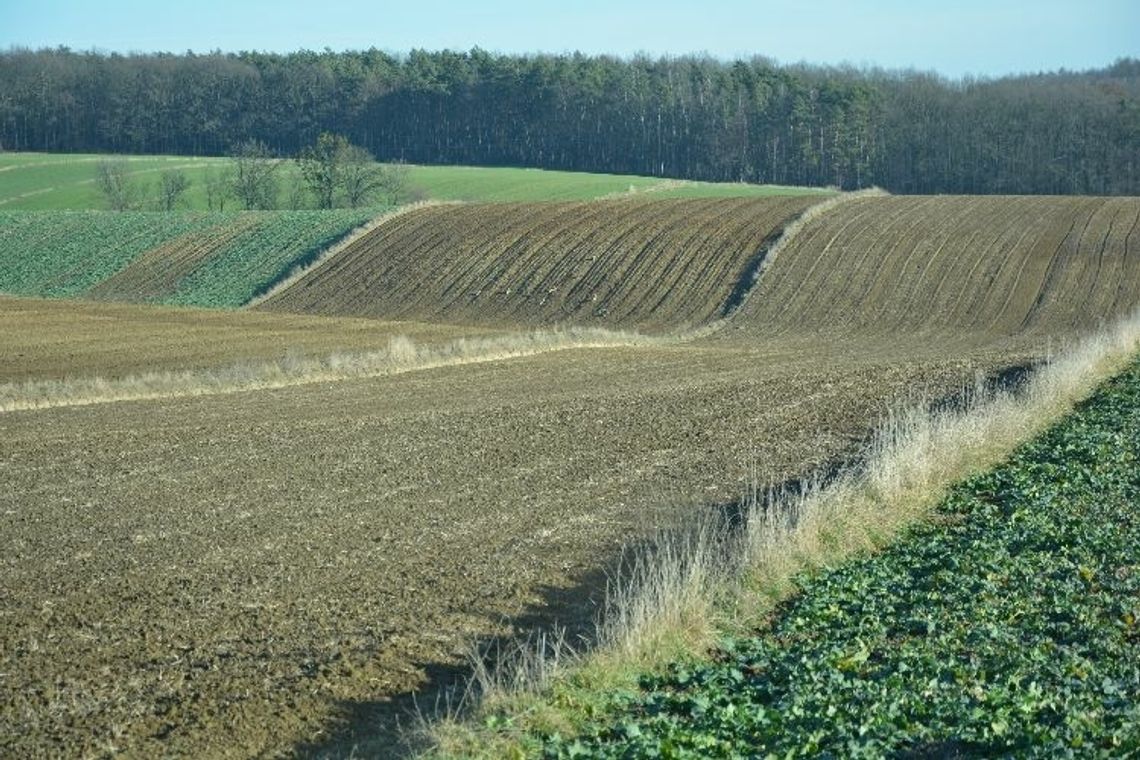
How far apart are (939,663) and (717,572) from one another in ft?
8.45

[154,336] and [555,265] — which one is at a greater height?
[555,265]

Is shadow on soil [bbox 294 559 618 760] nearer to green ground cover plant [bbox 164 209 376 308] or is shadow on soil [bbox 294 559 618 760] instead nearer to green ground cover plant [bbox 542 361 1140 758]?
green ground cover plant [bbox 542 361 1140 758]

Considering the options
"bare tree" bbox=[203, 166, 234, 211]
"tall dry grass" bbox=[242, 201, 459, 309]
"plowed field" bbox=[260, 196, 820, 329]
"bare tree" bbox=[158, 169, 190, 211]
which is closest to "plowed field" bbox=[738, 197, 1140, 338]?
"plowed field" bbox=[260, 196, 820, 329]

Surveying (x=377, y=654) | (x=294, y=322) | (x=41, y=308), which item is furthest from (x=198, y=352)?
(x=377, y=654)

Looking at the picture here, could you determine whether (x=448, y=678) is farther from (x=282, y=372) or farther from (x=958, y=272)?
(x=958, y=272)

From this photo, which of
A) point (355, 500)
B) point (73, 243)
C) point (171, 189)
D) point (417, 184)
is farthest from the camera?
point (417, 184)

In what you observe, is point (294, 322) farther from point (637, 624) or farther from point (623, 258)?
point (637, 624)

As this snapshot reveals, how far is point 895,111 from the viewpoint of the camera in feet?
335

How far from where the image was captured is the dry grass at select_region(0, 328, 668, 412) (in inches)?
1077

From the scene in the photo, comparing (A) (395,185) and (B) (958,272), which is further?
(A) (395,185)

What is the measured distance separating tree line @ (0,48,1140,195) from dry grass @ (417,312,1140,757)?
8410 centimetres

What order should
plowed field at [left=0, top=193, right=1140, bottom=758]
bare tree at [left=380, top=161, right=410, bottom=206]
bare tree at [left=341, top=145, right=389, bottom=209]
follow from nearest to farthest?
plowed field at [left=0, top=193, right=1140, bottom=758] < bare tree at [left=341, top=145, right=389, bottom=209] < bare tree at [left=380, top=161, right=410, bottom=206]

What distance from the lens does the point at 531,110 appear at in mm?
118312

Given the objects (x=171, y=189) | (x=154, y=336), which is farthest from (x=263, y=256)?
(x=171, y=189)
